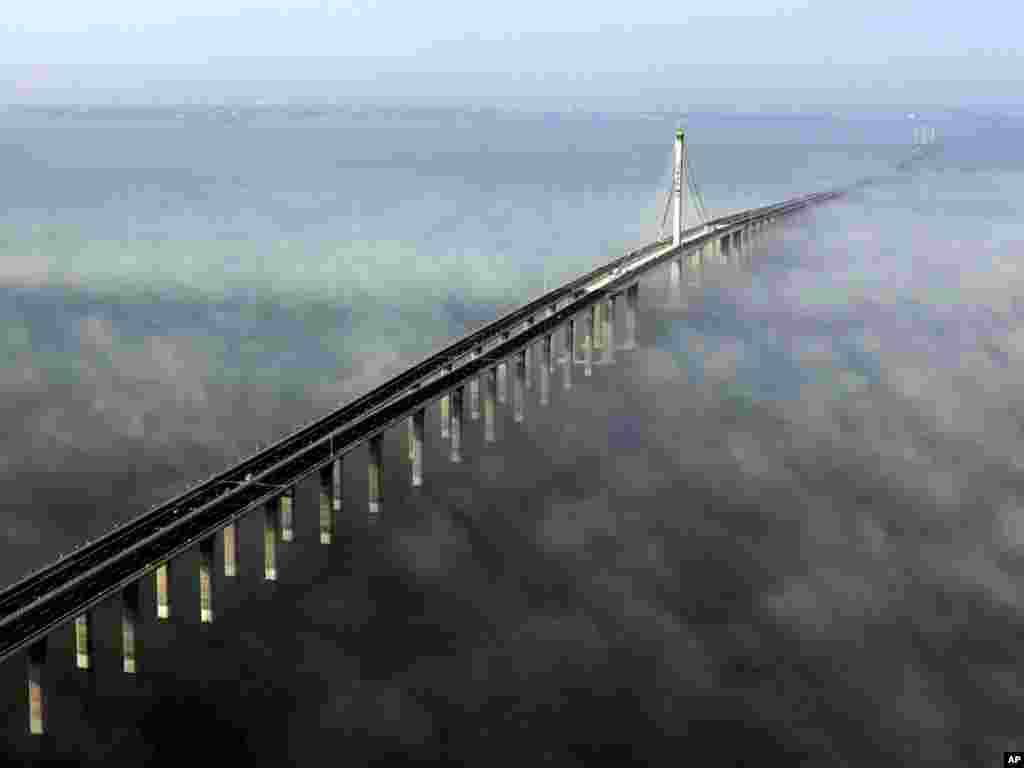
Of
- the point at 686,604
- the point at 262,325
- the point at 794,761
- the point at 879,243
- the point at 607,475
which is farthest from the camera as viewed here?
the point at 879,243

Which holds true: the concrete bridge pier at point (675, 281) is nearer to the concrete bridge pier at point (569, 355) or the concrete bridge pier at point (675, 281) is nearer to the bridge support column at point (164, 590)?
the concrete bridge pier at point (569, 355)

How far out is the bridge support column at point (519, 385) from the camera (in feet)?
316

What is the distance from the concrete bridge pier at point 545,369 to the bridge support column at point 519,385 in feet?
6.66

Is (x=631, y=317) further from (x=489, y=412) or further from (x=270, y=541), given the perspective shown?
(x=270, y=541)

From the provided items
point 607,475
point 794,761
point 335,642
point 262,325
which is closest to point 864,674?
point 794,761

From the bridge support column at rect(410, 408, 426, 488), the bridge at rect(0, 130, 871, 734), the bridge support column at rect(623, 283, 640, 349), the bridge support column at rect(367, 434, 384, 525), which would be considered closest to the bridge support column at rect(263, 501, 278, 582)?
the bridge at rect(0, 130, 871, 734)

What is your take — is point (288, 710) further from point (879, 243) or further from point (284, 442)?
point (879, 243)

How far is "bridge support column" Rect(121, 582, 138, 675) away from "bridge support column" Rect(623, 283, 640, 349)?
72410 mm

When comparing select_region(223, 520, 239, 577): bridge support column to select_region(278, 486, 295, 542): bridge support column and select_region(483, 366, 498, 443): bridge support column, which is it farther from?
select_region(483, 366, 498, 443): bridge support column

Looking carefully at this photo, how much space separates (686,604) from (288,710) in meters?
19.1

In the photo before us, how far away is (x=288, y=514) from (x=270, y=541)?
150 inches

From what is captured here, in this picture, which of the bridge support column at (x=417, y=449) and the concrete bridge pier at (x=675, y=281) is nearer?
the bridge support column at (x=417, y=449)

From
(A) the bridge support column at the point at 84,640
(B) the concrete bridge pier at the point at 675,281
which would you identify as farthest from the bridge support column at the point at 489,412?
(B) the concrete bridge pier at the point at 675,281

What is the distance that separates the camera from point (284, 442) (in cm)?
7131
